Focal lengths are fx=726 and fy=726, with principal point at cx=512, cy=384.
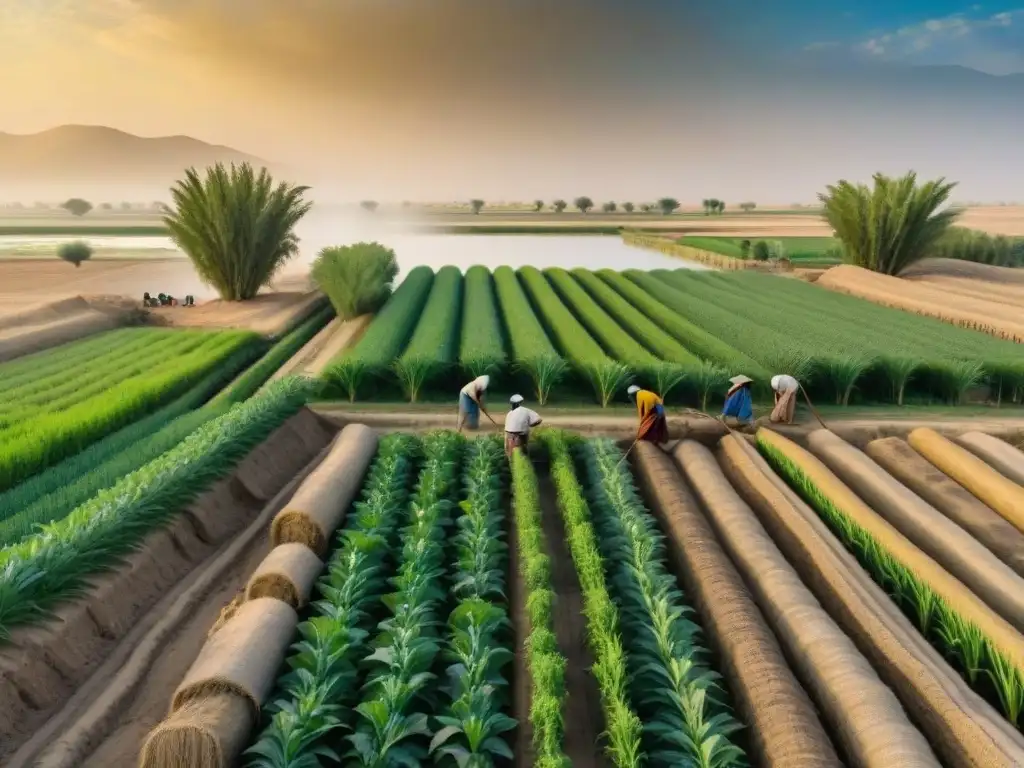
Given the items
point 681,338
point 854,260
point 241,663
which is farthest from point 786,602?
point 854,260

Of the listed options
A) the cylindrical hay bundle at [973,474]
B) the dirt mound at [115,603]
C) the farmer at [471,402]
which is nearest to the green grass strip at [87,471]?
the dirt mound at [115,603]

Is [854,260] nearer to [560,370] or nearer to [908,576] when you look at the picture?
[560,370]

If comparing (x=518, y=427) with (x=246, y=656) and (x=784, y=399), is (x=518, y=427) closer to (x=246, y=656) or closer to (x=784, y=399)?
(x=784, y=399)

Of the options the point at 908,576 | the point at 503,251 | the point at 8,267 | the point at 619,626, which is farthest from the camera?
the point at 503,251

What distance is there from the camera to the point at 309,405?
42.0 ft

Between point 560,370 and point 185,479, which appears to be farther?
point 560,370

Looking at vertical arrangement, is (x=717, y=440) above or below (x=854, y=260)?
below

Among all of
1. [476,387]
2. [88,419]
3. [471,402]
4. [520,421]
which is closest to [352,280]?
[88,419]

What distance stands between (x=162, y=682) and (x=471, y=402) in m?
5.92

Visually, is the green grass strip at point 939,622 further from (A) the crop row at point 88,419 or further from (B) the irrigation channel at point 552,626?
(A) the crop row at point 88,419

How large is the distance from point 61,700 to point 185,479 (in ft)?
9.76

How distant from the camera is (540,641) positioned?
5.51m

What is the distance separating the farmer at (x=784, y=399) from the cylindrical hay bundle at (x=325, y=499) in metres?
6.42

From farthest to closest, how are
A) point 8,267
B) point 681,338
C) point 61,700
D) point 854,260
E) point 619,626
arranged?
point 8,267 < point 854,260 < point 681,338 < point 619,626 < point 61,700
